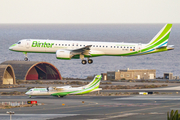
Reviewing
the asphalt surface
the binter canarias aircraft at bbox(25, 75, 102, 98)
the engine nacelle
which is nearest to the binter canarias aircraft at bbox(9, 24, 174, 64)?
the engine nacelle

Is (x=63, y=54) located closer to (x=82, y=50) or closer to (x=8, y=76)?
(x=82, y=50)

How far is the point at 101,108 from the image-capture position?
72.6 meters

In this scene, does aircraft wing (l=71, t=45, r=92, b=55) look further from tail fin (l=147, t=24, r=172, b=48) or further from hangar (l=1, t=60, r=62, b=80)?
hangar (l=1, t=60, r=62, b=80)

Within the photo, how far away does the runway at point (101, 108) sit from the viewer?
63.8 meters

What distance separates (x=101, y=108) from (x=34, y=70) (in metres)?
72.9

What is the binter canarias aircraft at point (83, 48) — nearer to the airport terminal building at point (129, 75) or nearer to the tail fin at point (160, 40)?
the tail fin at point (160, 40)

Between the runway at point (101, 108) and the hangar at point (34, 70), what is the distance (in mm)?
41994

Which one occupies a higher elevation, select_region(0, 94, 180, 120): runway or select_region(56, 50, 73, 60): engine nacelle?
select_region(56, 50, 73, 60): engine nacelle

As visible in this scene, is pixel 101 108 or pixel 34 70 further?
pixel 34 70

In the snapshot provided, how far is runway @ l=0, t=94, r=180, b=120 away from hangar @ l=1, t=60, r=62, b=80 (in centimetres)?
4199

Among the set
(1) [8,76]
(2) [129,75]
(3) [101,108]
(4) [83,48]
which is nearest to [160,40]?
(4) [83,48]

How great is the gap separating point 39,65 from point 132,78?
3291 cm

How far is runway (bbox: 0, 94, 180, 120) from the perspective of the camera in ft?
209

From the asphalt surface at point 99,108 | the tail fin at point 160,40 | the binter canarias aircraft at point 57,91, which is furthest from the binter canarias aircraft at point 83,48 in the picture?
the asphalt surface at point 99,108
